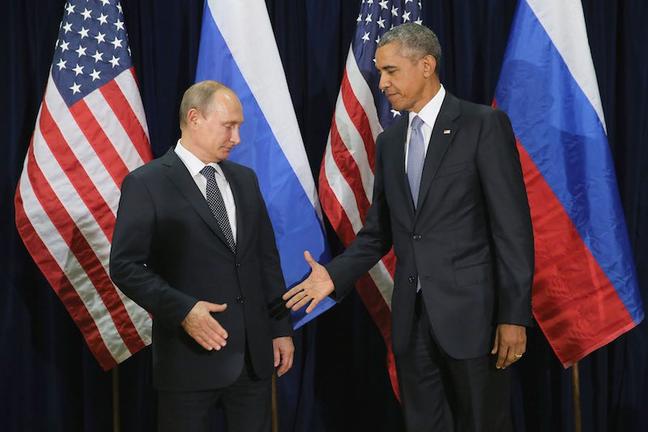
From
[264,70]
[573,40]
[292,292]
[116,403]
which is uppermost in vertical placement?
[573,40]

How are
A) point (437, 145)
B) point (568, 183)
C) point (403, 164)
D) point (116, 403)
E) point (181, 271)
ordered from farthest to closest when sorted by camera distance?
point (116, 403) < point (568, 183) < point (403, 164) < point (437, 145) < point (181, 271)

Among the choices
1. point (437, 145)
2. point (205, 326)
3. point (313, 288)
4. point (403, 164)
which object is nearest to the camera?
point (205, 326)

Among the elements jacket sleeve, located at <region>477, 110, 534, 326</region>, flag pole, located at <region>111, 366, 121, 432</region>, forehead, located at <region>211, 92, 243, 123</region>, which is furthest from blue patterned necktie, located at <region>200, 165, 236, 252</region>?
flag pole, located at <region>111, 366, 121, 432</region>

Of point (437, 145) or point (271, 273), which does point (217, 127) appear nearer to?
point (271, 273)

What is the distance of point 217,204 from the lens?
246 cm

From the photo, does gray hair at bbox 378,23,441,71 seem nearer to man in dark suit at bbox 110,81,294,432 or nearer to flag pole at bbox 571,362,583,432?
man in dark suit at bbox 110,81,294,432

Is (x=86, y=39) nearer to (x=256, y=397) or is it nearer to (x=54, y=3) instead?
(x=54, y=3)

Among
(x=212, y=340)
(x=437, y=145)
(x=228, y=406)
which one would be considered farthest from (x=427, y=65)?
(x=228, y=406)

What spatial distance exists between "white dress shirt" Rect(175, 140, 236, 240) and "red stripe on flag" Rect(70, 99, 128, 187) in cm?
75

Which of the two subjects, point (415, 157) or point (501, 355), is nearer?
point (501, 355)

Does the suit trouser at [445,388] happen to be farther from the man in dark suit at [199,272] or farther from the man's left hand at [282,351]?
the man in dark suit at [199,272]

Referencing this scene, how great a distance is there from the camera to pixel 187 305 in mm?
2291

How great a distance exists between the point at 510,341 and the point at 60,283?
1803 millimetres

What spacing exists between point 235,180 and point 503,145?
2.80 feet
